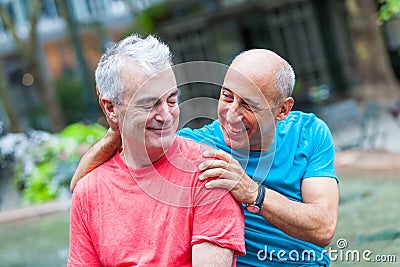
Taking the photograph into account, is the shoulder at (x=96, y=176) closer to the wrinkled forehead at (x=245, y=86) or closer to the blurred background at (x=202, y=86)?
the blurred background at (x=202, y=86)

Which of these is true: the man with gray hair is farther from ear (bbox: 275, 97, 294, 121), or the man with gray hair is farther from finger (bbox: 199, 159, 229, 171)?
ear (bbox: 275, 97, 294, 121)

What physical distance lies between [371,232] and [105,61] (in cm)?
296

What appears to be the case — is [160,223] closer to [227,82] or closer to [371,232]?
[227,82]

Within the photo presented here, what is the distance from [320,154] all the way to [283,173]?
0.55ft

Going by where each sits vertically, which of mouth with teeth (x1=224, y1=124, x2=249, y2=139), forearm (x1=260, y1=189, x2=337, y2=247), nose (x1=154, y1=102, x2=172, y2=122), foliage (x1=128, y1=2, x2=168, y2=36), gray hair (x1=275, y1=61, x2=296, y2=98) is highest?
nose (x1=154, y1=102, x2=172, y2=122)

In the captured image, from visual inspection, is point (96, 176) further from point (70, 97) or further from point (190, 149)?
point (70, 97)

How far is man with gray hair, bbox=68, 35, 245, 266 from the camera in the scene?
247 cm

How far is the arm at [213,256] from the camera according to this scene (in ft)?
7.98

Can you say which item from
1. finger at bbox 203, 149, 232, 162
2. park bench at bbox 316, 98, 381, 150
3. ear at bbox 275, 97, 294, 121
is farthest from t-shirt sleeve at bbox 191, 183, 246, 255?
park bench at bbox 316, 98, 381, 150

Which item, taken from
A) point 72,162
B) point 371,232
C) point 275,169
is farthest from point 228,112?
point 72,162

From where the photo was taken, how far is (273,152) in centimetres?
298

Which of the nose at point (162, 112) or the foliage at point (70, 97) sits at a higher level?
the nose at point (162, 112)

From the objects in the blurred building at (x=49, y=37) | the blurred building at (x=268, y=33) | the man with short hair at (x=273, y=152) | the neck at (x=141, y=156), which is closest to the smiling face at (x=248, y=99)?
the man with short hair at (x=273, y=152)

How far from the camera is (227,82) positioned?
2.89 meters
